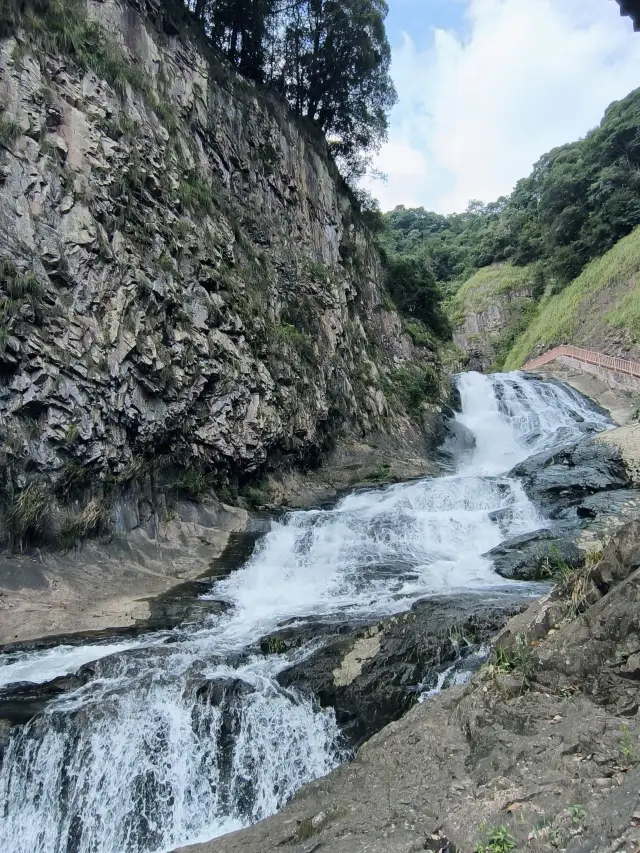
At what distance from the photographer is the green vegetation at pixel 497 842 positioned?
2.98 m

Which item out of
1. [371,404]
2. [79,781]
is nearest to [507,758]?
[79,781]

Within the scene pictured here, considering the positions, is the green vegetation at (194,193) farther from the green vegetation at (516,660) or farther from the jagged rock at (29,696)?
the green vegetation at (516,660)

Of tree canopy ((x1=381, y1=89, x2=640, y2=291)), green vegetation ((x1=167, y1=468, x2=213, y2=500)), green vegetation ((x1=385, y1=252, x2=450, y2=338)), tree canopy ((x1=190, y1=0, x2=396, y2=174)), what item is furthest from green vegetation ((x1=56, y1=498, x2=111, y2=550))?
tree canopy ((x1=381, y1=89, x2=640, y2=291))

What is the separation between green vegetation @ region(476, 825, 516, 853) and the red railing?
27.2 m

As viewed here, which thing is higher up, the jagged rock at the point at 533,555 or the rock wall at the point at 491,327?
the rock wall at the point at 491,327

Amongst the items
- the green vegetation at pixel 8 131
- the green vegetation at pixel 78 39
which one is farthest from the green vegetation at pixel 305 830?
the green vegetation at pixel 78 39

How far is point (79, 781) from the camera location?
6.01 metres

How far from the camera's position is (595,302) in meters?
33.5

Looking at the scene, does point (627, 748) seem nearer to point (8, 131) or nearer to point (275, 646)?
point (275, 646)

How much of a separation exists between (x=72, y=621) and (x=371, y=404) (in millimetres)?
16186

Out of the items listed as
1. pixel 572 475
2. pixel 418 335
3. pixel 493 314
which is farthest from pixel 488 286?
pixel 572 475

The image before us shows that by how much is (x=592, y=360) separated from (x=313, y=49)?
21.9 meters

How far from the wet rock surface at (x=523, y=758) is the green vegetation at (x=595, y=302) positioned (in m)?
28.2

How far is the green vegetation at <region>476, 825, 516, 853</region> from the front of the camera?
9.77 ft
